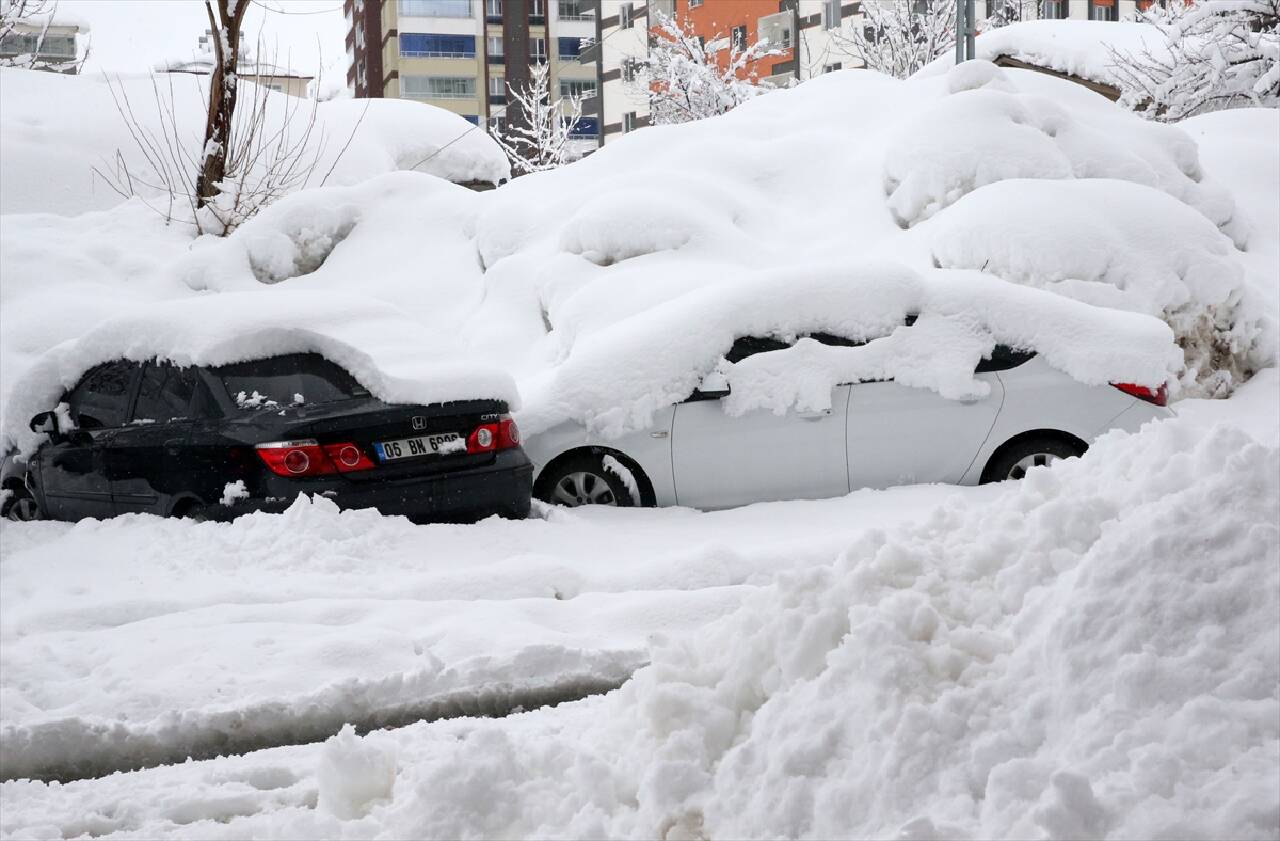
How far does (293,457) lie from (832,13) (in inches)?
1923

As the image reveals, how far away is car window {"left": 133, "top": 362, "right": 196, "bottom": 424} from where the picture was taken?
688 centimetres

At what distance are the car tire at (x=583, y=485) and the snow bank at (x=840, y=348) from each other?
255 millimetres

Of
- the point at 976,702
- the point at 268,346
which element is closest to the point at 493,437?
the point at 268,346

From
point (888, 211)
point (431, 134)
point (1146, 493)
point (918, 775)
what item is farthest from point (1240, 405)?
point (431, 134)

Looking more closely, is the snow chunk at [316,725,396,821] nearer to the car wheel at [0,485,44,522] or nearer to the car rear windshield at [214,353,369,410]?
the car rear windshield at [214,353,369,410]

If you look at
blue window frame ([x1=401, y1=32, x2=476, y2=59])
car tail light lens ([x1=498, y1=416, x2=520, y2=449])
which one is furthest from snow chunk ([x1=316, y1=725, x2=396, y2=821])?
blue window frame ([x1=401, y1=32, x2=476, y2=59])

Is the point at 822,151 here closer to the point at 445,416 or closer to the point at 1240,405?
the point at 1240,405

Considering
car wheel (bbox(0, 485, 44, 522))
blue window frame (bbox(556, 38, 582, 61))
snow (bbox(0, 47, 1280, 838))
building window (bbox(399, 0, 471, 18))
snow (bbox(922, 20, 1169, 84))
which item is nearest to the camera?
snow (bbox(0, 47, 1280, 838))

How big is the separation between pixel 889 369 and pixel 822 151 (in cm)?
815

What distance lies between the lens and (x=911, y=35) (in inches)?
1411

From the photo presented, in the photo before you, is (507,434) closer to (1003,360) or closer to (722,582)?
(722,582)

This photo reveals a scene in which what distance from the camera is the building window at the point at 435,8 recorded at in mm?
74188

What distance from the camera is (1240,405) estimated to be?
10391 mm

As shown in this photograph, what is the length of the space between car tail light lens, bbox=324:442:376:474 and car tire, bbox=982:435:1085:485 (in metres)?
3.81
